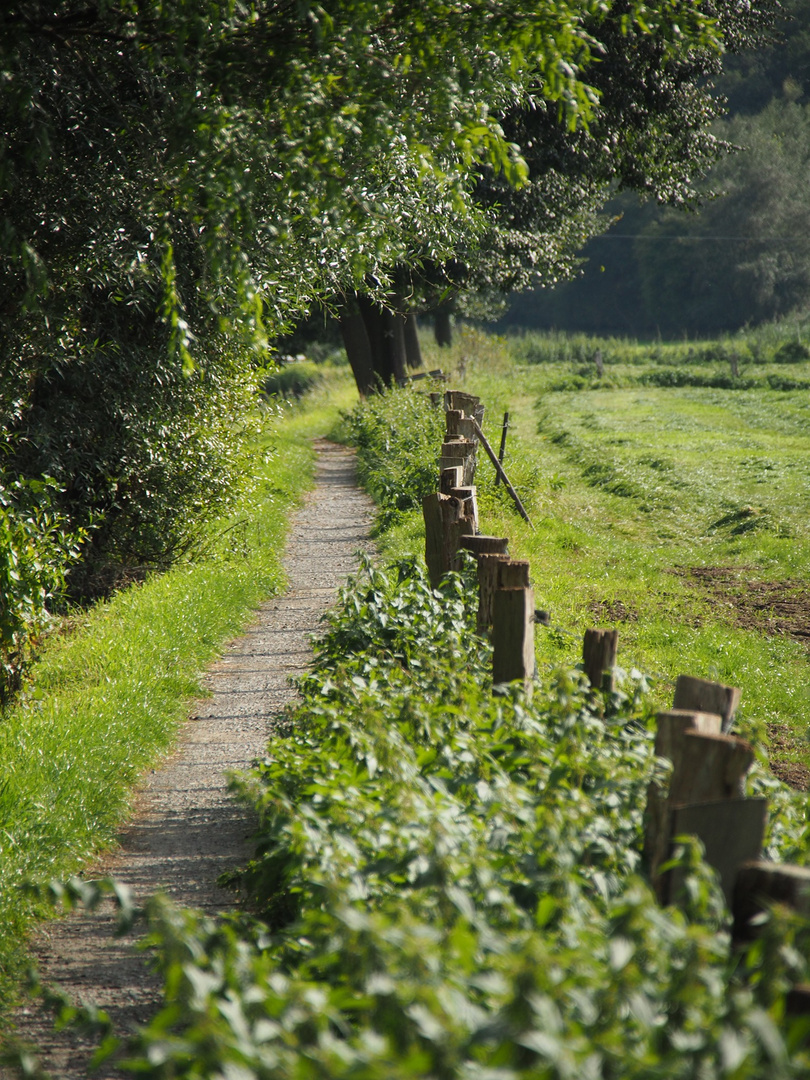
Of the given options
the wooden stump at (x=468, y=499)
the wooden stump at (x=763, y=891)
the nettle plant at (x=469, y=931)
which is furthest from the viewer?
the wooden stump at (x=468, y=499)

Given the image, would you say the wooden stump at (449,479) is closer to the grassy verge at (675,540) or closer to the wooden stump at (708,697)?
the grassy verge at (675,540)

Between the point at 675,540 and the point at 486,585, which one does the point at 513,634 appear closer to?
the point at 486,585

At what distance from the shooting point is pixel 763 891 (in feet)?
7.57

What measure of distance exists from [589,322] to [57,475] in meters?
83.2

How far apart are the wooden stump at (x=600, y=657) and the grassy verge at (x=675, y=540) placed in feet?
1.82

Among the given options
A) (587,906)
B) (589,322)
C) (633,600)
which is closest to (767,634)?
(633,600)

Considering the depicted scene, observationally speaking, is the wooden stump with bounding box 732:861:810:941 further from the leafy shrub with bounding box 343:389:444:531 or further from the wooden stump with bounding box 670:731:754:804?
the leafy shrub with bounding box 343:389:444:531

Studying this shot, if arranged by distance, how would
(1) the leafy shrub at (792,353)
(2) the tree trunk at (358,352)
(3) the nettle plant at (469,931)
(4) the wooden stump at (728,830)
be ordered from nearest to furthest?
(3) the nettle plant at (469,931) → (4) the wooden stump at (728,830) → (2) the tree trunk at (358,352) → (1) the leafy shrub at (792,353)

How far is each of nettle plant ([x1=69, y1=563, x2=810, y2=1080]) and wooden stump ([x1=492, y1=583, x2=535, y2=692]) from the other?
0.16 m

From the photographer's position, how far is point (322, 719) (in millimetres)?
4180

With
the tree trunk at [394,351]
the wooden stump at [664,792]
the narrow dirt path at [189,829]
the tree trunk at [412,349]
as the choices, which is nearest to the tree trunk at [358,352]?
the tree trunk at [394,351]

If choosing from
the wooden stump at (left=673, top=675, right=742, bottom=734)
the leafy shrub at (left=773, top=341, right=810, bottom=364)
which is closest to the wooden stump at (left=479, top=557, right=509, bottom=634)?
the wooden stump at (left=673, top=675, right=742, bottom=734)

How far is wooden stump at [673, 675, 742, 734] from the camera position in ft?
10.5

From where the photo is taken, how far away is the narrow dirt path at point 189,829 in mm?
3488
